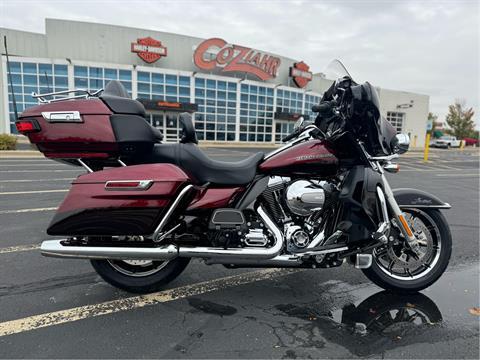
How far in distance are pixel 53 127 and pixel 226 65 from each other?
28827 millimetres

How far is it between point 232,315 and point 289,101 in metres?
33.4

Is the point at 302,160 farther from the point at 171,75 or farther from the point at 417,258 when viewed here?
the point at 171,75

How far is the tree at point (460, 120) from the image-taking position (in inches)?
2085

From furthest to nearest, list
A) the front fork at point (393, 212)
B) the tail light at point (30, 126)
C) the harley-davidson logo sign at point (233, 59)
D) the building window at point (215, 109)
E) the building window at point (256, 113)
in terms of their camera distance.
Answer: the building window at point (256, 113) → the building window at point (215, 109) → the harley-davidson logo sign at point (233, 59) → the front fork at point (393, 212) → the tail light at point (30, 126)

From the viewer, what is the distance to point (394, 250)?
2891mm

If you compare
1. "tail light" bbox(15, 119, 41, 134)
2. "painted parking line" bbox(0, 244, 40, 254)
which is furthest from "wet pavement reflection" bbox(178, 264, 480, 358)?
"painted parking line" bbox(0, 244, 40, 254)

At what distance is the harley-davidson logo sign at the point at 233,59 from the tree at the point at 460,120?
38.3 meters

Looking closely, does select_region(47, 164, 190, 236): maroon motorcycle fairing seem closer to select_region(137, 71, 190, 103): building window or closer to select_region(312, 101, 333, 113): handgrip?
select_region(312, 101, 333, 113): handgrip

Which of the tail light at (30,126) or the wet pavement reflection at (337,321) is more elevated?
the tail light at (30,126)

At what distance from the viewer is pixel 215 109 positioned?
29.7m

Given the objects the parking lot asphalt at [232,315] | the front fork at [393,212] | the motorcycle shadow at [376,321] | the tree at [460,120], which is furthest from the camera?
the tree at [460,120]

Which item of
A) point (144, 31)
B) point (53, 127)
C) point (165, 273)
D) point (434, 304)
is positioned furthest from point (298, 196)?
point (144, 31)

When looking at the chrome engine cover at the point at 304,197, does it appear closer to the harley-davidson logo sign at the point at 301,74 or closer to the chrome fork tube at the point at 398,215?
the chrome fork tube at the point at 398,215

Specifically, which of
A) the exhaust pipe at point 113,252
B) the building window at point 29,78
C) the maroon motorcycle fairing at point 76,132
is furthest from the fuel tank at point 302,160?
the building window at point 29,78
